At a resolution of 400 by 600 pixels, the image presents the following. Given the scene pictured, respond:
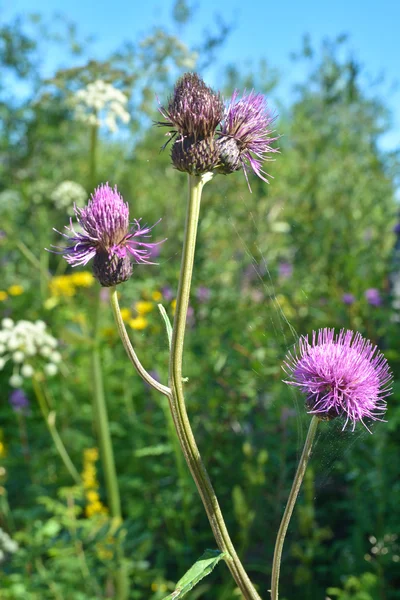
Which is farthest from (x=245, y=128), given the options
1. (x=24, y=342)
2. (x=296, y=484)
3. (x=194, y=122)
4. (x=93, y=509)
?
(x=93, y=509)

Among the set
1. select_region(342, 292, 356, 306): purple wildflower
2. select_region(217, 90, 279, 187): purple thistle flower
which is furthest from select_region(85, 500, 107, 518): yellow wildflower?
select_region(217, 90, 279, 187): purple thistle flower

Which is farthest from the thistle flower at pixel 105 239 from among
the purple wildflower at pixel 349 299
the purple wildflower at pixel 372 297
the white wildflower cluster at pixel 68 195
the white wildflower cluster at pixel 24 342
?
the white wildflower cluster at pixel 68 195

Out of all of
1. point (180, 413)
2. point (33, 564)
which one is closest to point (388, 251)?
point (33, 564)

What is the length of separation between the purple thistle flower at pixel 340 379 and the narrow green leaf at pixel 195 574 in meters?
0.23

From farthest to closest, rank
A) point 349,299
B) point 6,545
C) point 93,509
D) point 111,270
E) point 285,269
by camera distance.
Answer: point 285,269 → point 349,299 → point 93,509 → point 6,545 → point 111,270

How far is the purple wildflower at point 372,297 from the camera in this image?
10.9ft

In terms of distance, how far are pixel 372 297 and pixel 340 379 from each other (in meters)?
2.55

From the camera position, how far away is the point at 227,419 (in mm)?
2857

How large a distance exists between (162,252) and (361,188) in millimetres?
1366

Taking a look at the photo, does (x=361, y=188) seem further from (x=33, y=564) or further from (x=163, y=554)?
(x=33, y=564)

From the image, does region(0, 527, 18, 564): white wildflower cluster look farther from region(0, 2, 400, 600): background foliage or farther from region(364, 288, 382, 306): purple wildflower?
region(364, 288, 382, 306): purple wildflower

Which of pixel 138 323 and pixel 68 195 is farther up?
pixel 68 195

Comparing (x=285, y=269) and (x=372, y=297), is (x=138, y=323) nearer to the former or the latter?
(x=372, y=297)

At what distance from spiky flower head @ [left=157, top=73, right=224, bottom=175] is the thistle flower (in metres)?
0.11
